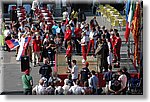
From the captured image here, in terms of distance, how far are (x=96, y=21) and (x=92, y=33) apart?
260 mm

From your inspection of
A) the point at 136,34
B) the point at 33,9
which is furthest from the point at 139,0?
the point at 33,9

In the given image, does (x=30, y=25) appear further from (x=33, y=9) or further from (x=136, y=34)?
(x=136, y=34)

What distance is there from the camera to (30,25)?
20.0 meters

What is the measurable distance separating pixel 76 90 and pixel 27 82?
94cm

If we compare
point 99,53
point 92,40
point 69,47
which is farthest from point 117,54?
point 69,47

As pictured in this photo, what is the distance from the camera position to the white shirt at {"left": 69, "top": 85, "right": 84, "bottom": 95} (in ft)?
65.2

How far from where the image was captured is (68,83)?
19891 millimetres

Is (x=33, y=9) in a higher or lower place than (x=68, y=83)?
higher

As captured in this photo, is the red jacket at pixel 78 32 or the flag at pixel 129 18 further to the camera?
the red jacket at pixel 78 32

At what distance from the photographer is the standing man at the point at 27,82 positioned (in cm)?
1989

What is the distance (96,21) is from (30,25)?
1257 millimetres

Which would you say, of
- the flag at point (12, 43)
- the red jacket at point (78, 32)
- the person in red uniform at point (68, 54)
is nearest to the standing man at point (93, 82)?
the person in red uniform at point (68, 54)

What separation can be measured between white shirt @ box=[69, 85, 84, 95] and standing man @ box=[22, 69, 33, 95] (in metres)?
0.76

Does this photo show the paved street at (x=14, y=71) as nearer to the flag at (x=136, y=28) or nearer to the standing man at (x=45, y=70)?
the standing man at (x=45, y=70)
